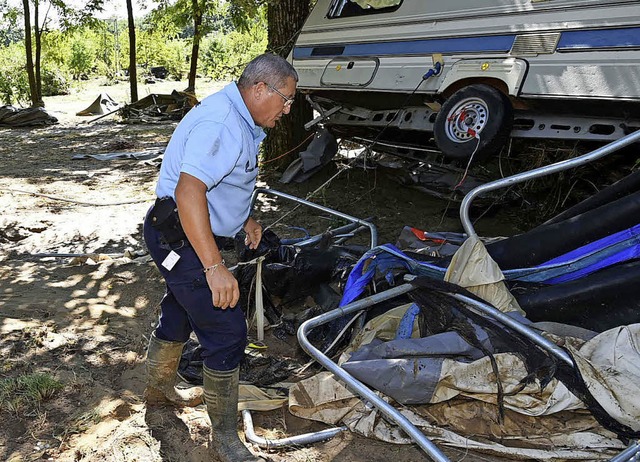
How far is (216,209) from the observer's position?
8.36 ft

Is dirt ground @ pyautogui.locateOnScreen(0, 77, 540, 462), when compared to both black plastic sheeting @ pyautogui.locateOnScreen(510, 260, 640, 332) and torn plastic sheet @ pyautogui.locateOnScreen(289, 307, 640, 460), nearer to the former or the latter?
torn plastic sheet @ pyautogui.locateOnScreen(289, 307, 640, 460)

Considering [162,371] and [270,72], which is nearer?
[270,72]

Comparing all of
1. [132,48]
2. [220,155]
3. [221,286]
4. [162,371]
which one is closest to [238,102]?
[220,155]

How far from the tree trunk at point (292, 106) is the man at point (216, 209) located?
570cm

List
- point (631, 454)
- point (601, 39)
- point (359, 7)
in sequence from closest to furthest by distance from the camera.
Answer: point (631, 454) → point (601, 39) → point (359, 7)

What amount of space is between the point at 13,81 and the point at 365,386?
25.1m

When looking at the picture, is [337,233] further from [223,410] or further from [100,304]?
[223,410]

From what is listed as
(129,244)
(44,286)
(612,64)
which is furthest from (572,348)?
(129,244)

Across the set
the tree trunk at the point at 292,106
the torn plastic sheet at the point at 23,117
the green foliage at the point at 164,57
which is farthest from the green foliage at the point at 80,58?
the tree trunk at the point at 292,106

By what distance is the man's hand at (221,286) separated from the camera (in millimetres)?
2328

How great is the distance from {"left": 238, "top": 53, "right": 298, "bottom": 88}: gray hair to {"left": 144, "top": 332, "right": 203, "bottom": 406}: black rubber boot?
1368 mm

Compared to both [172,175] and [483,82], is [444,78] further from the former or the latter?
[172,175]

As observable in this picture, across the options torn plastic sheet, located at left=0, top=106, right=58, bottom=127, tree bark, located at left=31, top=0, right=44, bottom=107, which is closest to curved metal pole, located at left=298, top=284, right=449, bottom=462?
torn plastic sheet, located at left=0, top=106, right=58, bottom=127

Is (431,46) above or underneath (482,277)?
above
